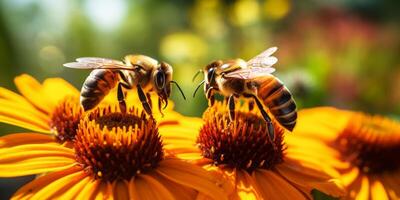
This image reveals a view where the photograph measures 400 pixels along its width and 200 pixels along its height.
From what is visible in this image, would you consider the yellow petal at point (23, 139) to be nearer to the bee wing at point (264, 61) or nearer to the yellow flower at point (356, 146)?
the bee wing at point (264, 61)

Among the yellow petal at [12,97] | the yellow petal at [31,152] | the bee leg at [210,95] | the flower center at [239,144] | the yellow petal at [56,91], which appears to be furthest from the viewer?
the yellow petal at [56,91]

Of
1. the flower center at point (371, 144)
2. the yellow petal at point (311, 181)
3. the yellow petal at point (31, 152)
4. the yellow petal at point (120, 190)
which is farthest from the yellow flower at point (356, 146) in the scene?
the yellow petal at point (31, 152)

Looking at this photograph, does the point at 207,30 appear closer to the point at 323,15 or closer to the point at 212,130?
the point at 323,15

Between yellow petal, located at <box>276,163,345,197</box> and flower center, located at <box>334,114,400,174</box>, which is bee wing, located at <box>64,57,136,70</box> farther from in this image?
flower center, located at <box>334,114,400,174</box>

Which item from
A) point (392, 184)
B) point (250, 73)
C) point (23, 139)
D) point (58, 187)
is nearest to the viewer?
point (58, 187)

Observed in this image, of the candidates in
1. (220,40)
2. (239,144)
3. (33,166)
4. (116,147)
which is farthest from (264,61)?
(220,40)

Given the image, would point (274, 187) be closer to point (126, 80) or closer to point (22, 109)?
point (126, 80)

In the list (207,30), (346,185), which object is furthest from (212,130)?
(207,30)
